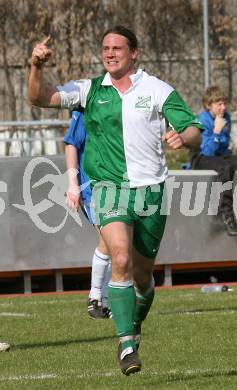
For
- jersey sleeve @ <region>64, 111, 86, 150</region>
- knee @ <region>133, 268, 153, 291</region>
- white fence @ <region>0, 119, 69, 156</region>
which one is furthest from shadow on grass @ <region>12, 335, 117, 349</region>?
white fence @ <region>0, 119, 69, 156</region>

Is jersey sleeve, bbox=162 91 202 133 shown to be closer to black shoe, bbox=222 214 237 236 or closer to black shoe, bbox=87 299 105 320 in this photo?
black shoe, bbox=87 299 105 320

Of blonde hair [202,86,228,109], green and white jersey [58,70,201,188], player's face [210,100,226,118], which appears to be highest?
green and white jersey [58,70,201,188]

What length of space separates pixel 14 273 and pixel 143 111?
6.01 metres

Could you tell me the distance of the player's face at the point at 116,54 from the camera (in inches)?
289

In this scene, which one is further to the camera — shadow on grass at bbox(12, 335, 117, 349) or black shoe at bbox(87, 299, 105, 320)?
black shoe at bbox(87, 299, 105, 320)

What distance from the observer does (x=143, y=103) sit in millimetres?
7301

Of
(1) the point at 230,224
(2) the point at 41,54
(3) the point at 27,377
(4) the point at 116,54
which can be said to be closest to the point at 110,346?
(3) the point at 27,377

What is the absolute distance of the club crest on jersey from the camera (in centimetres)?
729

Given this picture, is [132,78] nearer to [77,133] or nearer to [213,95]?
[77,133]

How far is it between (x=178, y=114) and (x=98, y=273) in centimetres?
367

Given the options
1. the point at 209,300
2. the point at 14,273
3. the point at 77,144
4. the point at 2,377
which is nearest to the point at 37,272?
the point at 14,273

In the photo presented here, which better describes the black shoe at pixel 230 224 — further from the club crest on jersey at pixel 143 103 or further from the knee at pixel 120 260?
the knee at pixel 120 260

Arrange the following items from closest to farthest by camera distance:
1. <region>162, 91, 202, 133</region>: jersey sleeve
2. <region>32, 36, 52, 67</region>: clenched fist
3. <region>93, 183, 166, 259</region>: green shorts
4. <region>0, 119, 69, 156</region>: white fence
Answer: <region>32, 36, 52, 67</region>: clenched fist, <region>162, 91, 202, 133</region>: jersey sleeve, <region>93, 183, 166, 259</region>: green shorts, <region>0, 119, 69, 156</region>: white fence

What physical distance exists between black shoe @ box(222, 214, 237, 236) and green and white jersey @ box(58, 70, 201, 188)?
6121mm
